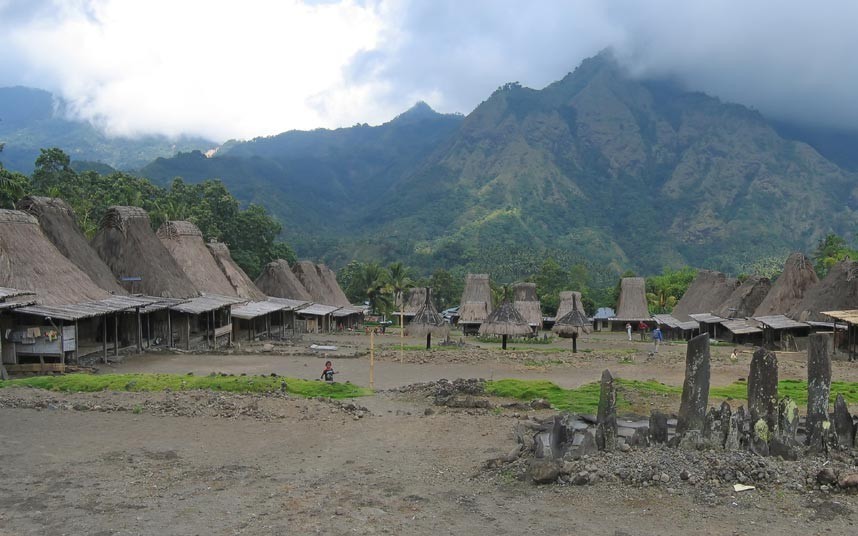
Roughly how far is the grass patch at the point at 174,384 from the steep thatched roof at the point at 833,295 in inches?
1028

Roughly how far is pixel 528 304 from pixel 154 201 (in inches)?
1149

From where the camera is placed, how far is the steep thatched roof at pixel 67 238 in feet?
90.6

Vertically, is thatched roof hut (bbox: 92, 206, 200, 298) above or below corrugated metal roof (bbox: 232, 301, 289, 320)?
above

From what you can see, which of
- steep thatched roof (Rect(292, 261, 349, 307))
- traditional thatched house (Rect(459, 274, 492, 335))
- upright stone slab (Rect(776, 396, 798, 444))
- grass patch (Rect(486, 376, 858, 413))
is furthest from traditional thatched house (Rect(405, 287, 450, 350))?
upright stone slab (Rect(776, 396, 798, 444))

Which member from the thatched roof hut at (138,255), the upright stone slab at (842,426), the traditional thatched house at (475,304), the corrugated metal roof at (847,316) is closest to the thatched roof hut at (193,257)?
the thatched roof hut at (138,255)

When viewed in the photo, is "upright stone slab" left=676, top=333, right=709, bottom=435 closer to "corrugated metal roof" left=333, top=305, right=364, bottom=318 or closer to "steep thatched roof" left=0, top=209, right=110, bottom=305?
"steep thatched roof" left=0, top=209, right=110, bottom=305

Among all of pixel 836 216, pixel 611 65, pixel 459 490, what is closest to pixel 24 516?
pixel 459 490

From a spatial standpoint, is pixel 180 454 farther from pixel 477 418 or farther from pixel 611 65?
pixel 611 65

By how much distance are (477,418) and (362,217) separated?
13265 cm

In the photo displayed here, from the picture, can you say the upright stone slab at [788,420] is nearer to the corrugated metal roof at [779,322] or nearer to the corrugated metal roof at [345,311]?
the corrugated metal roof at [779,322]

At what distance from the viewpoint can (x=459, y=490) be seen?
10.3 m

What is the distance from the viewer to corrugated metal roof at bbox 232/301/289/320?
3361 centimetres

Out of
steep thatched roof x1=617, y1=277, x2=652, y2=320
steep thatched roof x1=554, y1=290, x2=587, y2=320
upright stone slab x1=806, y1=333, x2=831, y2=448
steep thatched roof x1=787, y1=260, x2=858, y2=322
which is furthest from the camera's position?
steep thatched roof x1=617, y1=277, x2=652, y2=320

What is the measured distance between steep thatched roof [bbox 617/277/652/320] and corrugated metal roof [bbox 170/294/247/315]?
114 ft
